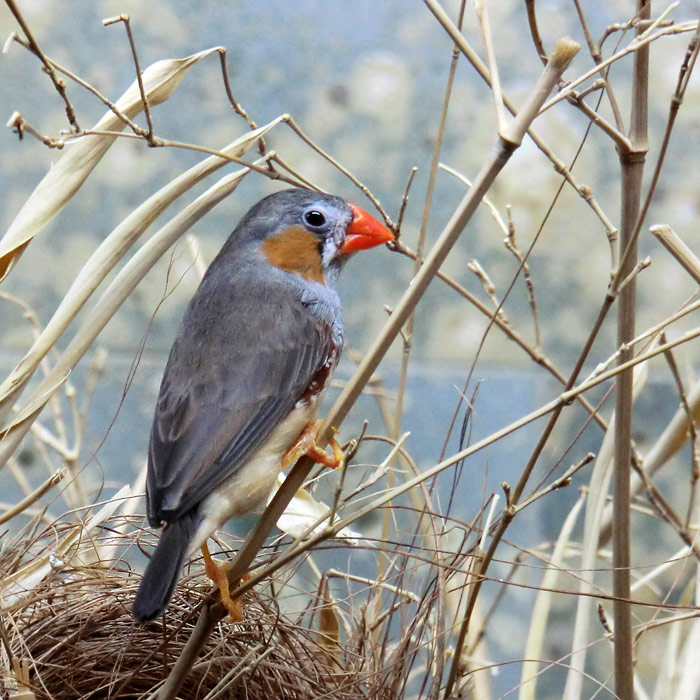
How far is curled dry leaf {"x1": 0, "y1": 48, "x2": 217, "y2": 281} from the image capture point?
0.83 metres

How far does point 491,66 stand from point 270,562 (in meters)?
0.46

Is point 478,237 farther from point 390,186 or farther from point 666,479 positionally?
point 666,479

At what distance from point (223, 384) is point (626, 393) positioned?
0.44 m

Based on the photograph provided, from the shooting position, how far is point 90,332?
852 mm

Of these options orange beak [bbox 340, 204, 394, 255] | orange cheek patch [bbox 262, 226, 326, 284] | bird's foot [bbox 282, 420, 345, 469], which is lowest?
bird's foot [bbox 282, 420, 345, 469]

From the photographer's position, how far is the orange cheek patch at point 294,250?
1183mm

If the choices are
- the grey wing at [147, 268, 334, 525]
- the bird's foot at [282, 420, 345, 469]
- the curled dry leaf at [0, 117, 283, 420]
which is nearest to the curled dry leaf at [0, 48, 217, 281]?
the curled dry leaf at [0, 117, 283, 420]

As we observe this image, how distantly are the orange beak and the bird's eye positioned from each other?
0.13 ft

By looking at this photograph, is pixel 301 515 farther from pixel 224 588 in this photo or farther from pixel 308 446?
pixel 224 588

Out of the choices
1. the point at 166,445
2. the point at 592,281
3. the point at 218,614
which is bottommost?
the point at 218,614

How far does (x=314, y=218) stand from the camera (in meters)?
1.18

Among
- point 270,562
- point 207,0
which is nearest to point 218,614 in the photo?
point 270,562

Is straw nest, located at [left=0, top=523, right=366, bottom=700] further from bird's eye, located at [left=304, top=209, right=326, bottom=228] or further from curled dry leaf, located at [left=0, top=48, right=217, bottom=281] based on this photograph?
bird's eye, located at [left=304, top=209, right=326, bottom=228]

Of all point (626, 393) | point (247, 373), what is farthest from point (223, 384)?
point (626, 393)
